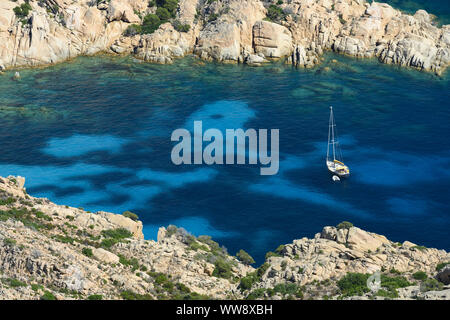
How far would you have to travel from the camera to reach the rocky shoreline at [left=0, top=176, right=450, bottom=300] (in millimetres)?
A: 48562

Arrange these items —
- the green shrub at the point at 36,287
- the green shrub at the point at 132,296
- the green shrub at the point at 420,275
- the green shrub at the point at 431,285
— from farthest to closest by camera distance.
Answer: the green shrub at the point at 420,275 → the green shrub at the point at 132,296 → the green shrub at the point at 431,285 → the green shrub at the point at 36,287

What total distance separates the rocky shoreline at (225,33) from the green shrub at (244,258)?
71.1 meters

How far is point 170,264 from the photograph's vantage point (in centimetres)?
5681

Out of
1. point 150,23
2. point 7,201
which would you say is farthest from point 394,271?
point 150,23

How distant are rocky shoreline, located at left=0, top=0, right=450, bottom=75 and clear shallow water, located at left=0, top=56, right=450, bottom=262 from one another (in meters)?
4.21

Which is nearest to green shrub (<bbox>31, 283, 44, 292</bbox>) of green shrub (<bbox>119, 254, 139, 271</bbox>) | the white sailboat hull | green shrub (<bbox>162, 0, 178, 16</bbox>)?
green shrub (<bbox>119, 254, 139, 271</bbox>)

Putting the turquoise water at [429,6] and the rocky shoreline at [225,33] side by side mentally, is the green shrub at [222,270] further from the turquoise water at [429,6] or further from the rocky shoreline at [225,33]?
the turquoise water at [429,6]

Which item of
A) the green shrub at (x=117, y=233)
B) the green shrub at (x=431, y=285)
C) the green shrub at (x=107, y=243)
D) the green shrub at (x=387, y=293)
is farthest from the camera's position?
the green shrub at (x=117, y=233)

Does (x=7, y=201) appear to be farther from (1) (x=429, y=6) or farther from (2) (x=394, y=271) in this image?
(1) (x=429, y=6)

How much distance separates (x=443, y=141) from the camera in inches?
3996

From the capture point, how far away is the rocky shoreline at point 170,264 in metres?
48.6

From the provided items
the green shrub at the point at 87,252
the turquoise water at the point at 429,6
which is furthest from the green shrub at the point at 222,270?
the turquoise water at the point at 429,6

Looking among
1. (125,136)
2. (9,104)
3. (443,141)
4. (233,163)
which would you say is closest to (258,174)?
(233,163)

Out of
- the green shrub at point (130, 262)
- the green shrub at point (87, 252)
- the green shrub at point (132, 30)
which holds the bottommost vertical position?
the green shrub at point (130, 262)
